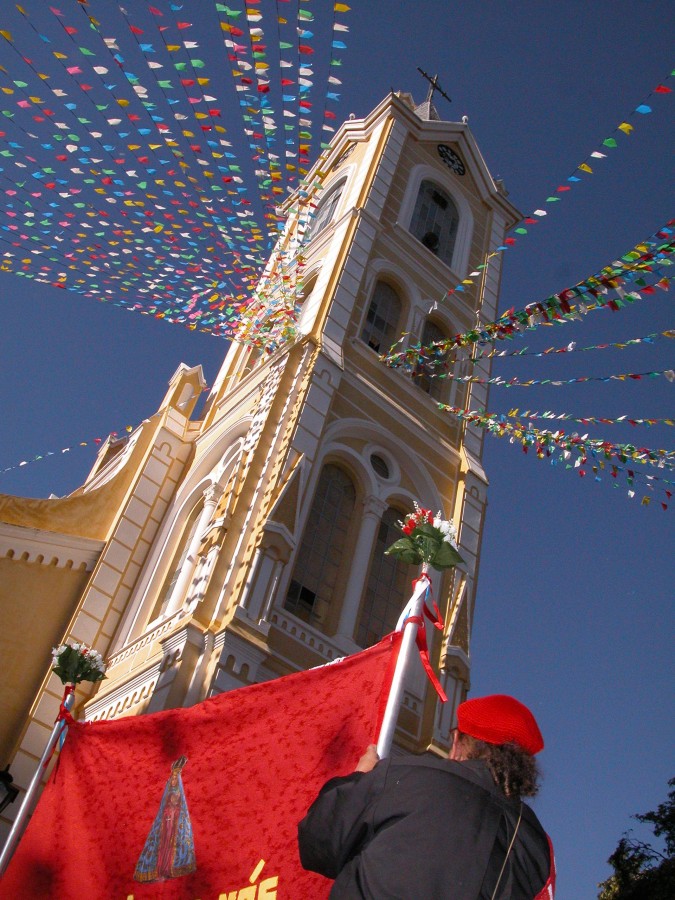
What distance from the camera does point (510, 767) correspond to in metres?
3.20

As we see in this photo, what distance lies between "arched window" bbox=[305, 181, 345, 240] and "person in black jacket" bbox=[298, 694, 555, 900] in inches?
603

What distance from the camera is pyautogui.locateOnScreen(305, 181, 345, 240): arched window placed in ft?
58.9

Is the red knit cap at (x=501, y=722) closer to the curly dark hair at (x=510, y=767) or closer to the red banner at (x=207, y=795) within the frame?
the curly dark hair at (x=510, y=767)

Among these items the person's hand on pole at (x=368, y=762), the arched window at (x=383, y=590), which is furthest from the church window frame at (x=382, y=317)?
the person's hand on pole at (x=368, y=762)

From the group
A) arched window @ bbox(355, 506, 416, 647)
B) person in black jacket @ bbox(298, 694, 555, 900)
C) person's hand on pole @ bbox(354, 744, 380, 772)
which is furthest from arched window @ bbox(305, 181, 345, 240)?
person in black jacket @ bbox(298, 694, 555, 900)

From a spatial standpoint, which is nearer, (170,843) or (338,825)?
(338,825)

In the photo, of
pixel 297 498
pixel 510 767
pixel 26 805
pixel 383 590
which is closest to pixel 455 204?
pixel 383 590

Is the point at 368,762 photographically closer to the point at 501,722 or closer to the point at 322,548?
the point at 501,722

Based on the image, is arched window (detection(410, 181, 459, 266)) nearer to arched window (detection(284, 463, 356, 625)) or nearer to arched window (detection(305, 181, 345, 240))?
arched window (detection(305, 181, 345, 240))

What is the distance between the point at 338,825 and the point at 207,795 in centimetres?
325

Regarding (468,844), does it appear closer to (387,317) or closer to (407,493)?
(407,493)

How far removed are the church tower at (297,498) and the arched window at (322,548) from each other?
0.02 meters

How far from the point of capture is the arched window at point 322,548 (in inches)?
443

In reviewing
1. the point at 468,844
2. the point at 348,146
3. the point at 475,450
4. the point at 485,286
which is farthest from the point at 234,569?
the point at 348,146
